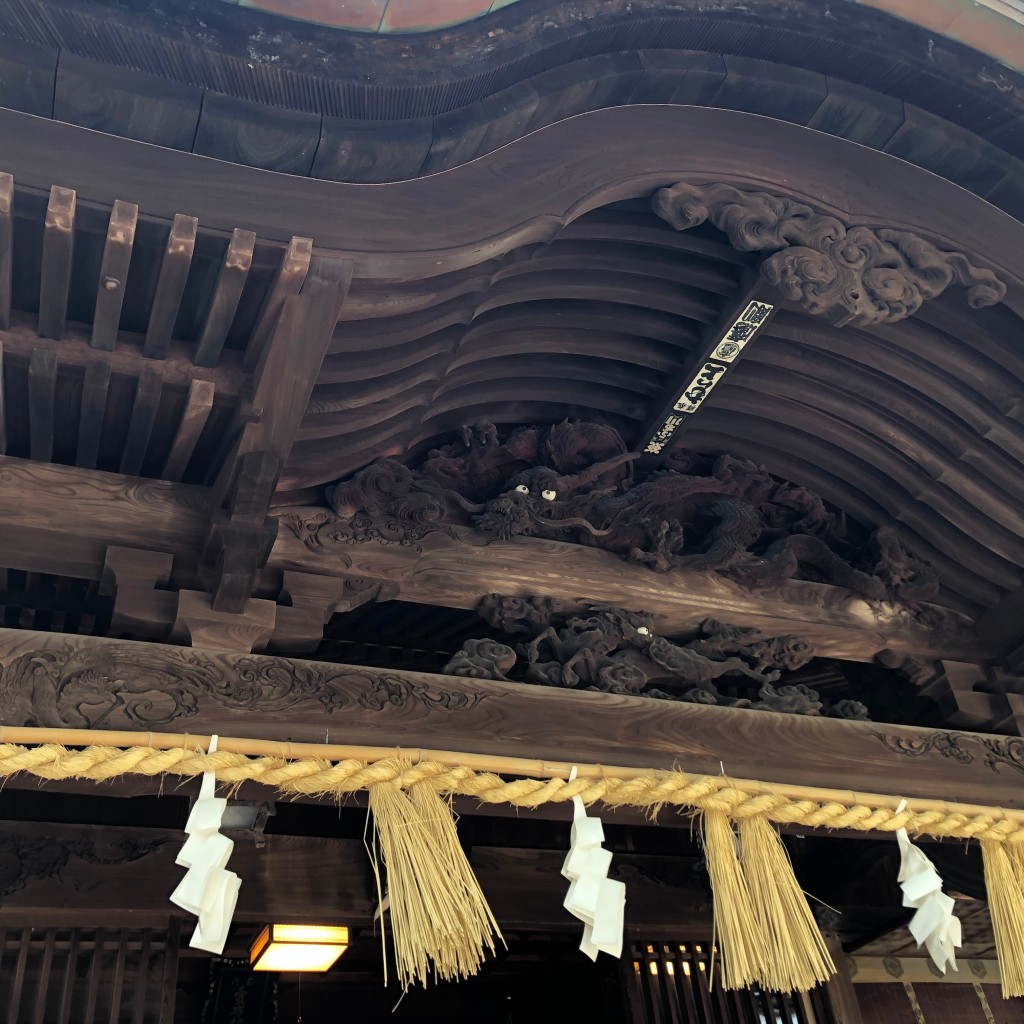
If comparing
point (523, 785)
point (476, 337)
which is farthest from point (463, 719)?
point (476, 337)

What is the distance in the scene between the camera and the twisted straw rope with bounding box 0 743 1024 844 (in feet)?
8.72

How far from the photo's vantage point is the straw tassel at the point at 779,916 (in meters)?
3.10

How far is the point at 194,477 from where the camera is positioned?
3.58m

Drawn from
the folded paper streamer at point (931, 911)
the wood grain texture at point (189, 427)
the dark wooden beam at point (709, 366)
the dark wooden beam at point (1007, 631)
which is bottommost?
the folded paper streamer at point (931, 911)

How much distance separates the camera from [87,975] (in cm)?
392

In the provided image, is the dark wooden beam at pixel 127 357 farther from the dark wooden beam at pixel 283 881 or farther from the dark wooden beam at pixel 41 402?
the dark wooden beam at pixel 283 881

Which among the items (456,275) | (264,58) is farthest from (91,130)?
(456,275)

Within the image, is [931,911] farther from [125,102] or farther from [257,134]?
[125,102]

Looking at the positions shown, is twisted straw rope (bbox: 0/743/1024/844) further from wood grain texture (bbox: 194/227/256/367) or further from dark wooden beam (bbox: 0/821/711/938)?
dark wooden beam (bbox: 0/821/711/938)

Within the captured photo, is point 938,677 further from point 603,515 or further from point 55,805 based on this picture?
point 55,805

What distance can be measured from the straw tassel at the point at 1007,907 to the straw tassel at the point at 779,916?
74 centimetres

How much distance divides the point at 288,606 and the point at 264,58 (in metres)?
1.80

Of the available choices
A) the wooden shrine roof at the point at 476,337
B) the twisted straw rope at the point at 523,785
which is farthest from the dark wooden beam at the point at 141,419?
the twisted straw rope at the point at 523,785

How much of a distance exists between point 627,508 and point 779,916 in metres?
1.75
